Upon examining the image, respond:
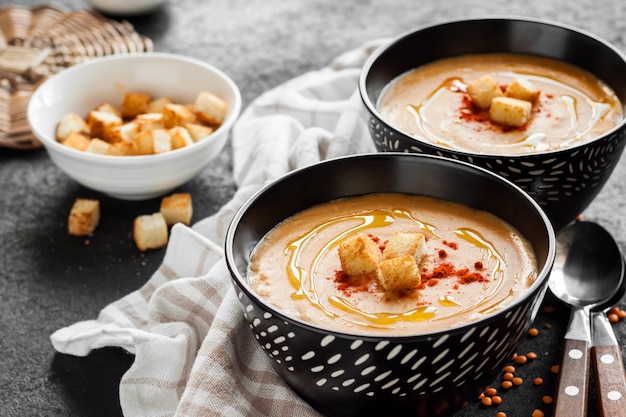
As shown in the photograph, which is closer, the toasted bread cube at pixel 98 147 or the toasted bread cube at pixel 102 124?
the toasted bread cube at pixel 98 147

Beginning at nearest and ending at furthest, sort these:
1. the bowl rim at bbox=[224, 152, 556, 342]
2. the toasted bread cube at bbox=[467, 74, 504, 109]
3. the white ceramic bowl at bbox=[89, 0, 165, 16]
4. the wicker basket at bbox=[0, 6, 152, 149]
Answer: the bowl rim at bbox=[224, 152, 556, 342] → the toasted bread cube at bbox=[467, 74, 504, 109] → the wicker basket at bbox=[0, 6, 152, 149] → the white ceramic bowl at bbox=[89, 0, 165, 16]

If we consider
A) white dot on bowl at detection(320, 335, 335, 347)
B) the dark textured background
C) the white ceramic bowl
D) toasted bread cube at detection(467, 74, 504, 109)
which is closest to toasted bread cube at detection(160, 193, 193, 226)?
the dark textured background

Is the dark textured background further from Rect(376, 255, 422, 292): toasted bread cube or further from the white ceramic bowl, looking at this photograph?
Rect(376, 255, 422, 292): toasted bread cube

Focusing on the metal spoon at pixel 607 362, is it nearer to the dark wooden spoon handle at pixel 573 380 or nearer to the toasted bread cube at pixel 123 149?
the dark wooden spoon handle at pixel 573 380

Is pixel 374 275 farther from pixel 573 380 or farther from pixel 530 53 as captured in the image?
pixel 530 53

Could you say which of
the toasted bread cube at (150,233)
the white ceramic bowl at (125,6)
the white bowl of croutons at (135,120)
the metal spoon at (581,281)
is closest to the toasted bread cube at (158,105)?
the white bowl of croutons at (135,120)

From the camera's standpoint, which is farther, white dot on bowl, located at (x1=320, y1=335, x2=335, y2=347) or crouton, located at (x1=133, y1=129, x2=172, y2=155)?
crouton, located at (x1=133, y1=129, x2=172, y2=155)

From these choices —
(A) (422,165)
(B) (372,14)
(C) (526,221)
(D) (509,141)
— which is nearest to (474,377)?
(C) (526,221)
